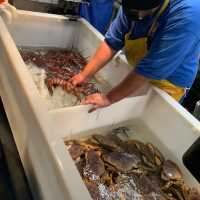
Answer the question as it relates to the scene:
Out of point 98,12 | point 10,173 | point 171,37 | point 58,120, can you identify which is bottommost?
point 10,173

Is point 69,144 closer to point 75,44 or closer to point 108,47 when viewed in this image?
point 108,47

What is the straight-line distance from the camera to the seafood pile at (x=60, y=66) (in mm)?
1702

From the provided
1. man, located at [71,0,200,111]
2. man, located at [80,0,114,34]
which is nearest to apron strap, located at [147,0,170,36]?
man, located at [71,0,200,111]

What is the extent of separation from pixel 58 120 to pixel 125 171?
1.16 ft

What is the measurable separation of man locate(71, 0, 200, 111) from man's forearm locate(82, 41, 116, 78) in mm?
43

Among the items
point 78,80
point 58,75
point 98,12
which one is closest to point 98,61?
point 78,80

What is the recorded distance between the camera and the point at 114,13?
2551 millimetres

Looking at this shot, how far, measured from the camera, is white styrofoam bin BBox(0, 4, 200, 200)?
96 cm

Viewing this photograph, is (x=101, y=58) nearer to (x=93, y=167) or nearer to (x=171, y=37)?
(x=171, y=37)

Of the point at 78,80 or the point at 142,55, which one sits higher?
the point at 142,55

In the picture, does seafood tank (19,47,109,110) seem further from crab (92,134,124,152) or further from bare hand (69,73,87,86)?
crab (92,134,124,152)

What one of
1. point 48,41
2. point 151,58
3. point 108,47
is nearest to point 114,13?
point 48,41

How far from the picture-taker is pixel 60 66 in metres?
1.94

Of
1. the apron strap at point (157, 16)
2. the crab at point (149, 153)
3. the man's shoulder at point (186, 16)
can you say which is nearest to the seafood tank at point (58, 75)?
the crab at point (149, 153)
